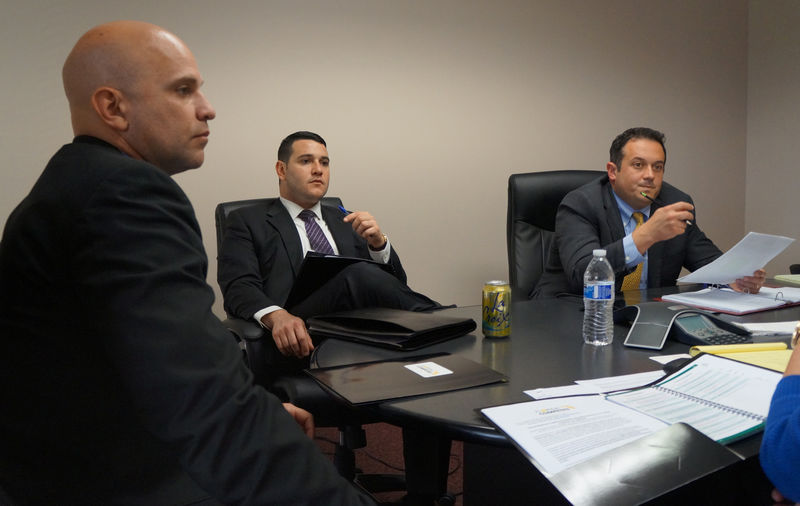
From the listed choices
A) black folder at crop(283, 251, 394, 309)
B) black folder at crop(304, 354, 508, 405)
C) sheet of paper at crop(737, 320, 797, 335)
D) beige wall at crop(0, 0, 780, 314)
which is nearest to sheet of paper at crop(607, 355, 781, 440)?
black folder at crop(304, 354, 508, 405)

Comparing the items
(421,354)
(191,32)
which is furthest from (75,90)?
(191,32)

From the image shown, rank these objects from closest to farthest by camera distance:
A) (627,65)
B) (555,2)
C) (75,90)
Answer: (75,90) < (555,2) < (627,65)

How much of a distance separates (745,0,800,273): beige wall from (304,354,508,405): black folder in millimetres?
3406

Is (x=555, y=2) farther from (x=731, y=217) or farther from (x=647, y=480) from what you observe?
(x=647, y=480)

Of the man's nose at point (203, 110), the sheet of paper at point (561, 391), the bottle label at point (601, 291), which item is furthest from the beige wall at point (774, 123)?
the man's nose at point (203, 110)

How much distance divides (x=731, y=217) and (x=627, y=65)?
1293 mm

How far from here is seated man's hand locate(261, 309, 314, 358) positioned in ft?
5.73

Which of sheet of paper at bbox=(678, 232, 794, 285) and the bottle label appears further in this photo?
sheet of paper at bbox=(678, 232, 794, 285)

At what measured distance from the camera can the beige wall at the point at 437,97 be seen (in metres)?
2.50

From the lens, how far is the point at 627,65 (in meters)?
3.52

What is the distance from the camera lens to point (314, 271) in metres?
1.72

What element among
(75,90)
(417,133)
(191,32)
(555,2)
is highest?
(555,2)

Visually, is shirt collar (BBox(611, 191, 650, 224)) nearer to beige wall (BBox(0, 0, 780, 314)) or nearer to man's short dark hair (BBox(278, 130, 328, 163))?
beige wall (BBox(0, 0, 780, 314))

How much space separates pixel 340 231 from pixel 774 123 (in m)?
3.02
